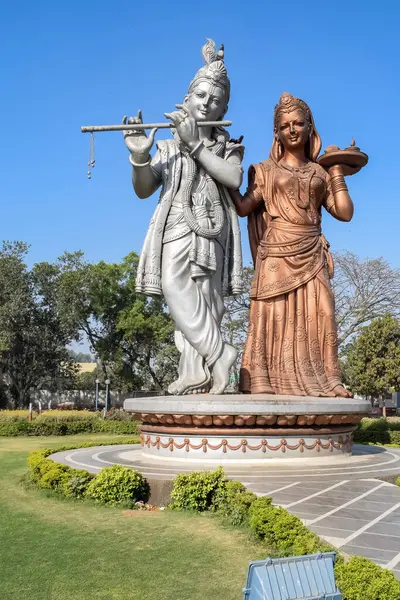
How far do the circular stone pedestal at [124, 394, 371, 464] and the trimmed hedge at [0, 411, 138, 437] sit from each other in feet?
31.4

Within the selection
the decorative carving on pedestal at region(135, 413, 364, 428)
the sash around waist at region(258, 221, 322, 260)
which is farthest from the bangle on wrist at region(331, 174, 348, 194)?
the decorative carving on pedestal at region(135, 413, 364, 428)

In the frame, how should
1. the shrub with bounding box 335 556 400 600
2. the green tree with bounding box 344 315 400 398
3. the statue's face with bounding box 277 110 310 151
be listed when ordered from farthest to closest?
the green tree with bounding box 344 315 400 398
the statue's face with bounding box 277 110 310 151
the shrub with bounding box 335 556 400 600

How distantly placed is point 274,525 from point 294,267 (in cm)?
508

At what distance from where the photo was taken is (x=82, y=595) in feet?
10.8

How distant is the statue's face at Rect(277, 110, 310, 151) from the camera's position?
8719mm

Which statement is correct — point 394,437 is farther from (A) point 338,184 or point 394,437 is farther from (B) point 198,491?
(B) point 198,491

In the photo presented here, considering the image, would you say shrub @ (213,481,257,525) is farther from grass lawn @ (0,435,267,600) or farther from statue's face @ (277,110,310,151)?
statue's face @ (277,110,310,151)

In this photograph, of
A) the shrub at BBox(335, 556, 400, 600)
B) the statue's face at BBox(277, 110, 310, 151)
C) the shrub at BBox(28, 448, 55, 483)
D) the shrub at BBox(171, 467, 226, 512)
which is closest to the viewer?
the shrub at BBox(335, 556, 400, 600)

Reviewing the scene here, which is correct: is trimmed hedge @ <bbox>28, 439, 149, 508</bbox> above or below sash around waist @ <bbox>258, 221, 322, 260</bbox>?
A: below

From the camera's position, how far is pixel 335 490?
5488 mm

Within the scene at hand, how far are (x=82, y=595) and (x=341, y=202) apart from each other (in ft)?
22.1

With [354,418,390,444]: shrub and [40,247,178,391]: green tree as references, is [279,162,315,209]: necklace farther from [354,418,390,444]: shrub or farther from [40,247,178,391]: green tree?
[40,247,178,391]: green tree

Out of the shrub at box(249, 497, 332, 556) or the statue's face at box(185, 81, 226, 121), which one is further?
the statue's face at box(185, 81, 226, 121)

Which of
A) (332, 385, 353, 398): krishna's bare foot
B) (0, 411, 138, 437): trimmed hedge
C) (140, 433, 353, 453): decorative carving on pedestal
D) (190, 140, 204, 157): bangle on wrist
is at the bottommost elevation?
(0, 411, 138, 437): trimmed hedge
